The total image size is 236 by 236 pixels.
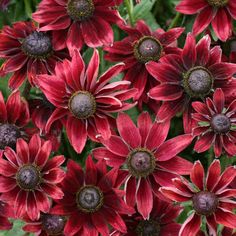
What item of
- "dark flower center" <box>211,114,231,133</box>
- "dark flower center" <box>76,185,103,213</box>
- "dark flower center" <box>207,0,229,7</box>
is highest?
"dark flower center" <box>207,0,229,7</box>

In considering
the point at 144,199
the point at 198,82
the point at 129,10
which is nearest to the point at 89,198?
the point at 144,199

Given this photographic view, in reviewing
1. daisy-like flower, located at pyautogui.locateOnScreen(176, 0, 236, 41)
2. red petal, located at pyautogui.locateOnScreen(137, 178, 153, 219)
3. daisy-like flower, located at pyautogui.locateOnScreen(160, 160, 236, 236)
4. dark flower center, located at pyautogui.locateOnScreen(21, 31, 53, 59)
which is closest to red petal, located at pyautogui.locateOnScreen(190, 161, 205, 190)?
daisy-like flower, located at pyautogui.locateOnScreen(160, 160, 236, 236)

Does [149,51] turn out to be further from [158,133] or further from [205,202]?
[205,202]

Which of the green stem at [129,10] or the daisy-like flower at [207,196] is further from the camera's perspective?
the green stem at [129,10]

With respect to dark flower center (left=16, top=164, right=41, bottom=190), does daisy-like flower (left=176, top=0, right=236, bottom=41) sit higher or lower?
higher

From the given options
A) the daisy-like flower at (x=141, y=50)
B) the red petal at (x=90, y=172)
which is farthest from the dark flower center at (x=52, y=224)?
the daisy-like flower at (x=141, y=50)

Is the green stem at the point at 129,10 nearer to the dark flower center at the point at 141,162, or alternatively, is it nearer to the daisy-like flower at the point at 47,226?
the dark flower center at the point at 141,162

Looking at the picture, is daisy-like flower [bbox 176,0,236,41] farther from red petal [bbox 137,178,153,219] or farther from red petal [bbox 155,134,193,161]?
red petal [bbox 137,178,153,219]

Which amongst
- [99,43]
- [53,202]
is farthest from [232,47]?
[53,202]
